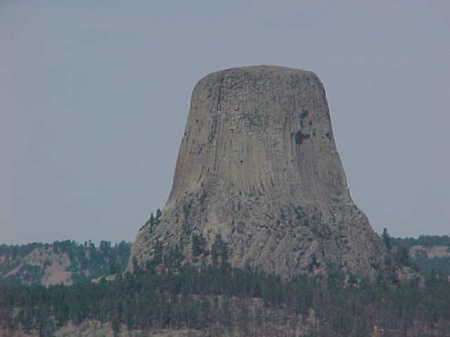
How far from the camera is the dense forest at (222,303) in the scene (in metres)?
169

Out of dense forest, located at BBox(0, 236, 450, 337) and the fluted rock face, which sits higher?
the fluted rock face

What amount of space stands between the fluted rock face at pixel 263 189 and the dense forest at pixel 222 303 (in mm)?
5032

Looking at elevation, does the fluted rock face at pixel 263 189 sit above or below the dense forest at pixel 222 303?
above

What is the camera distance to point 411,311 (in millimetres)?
175125

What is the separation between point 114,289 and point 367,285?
26548 mm

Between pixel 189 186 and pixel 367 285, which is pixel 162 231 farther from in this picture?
pixel 367 285

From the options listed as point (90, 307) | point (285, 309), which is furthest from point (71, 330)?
point (285, 309)

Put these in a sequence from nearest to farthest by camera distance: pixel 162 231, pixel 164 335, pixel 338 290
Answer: pixel 164 335 < pixel 338 290 < pixel 162 231

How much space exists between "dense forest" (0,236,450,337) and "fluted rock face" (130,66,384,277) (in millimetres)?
5032

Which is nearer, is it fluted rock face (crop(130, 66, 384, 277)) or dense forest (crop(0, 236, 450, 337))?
dense forest (crop(0, 236, 450, 337))

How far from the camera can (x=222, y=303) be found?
173 m

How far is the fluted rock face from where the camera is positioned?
618ft

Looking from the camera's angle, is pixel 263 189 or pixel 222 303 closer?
pixel 222 303

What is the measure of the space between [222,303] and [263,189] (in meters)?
22.7
